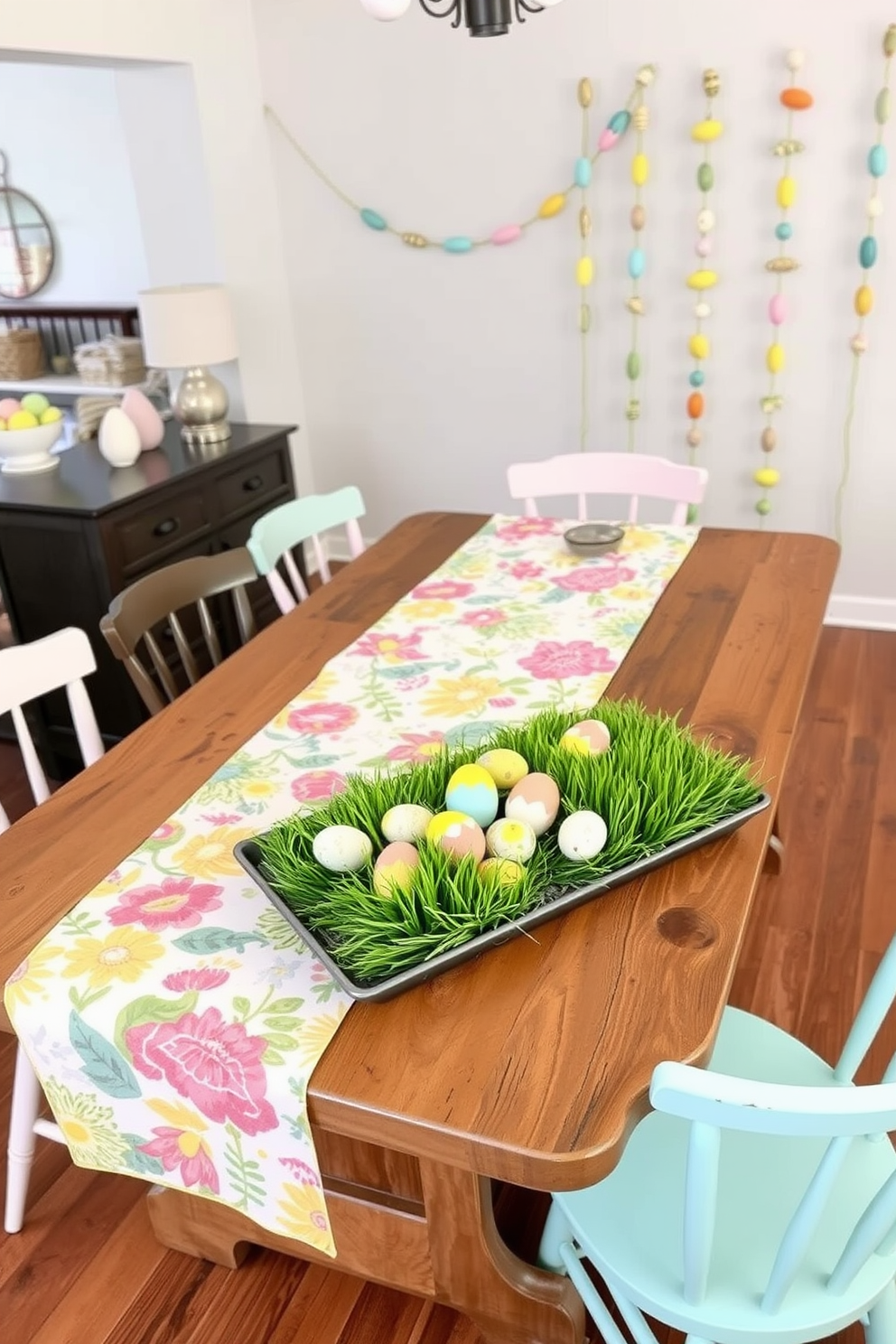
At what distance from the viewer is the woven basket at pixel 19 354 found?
14.0ft

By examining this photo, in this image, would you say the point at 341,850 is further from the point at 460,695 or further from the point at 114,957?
the point at 460,695

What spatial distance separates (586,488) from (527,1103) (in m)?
1.74

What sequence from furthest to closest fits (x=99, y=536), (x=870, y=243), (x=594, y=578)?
(x=870, y=243)
(x=99, y=536)
(x=594, y=578)

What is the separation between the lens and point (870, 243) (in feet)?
9.77

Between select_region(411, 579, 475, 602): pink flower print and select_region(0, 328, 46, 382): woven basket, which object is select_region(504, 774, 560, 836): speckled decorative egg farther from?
select_region(0, 328, 46, 382): woven basket

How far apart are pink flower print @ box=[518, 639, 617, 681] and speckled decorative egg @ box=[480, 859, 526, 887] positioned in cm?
56

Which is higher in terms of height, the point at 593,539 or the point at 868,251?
the point at 868,251

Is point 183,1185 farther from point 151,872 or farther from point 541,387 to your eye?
point 541,387

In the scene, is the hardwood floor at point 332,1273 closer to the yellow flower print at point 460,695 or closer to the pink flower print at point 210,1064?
the pink flower print at point 210,1064

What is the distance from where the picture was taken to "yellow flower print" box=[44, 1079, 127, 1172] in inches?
44.3

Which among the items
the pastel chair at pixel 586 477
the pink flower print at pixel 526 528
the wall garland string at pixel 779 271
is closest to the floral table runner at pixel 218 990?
the pink flower print at pixel 526 528

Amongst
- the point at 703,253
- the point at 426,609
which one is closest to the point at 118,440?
the point at 426,609

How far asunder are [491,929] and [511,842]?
10 cm

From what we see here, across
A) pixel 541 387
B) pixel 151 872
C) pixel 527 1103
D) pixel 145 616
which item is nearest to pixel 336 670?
pixel 145 616
